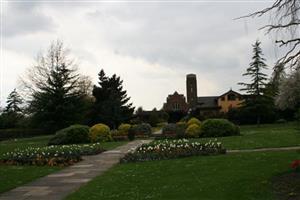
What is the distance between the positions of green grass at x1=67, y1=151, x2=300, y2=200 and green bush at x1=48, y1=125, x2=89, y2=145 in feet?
67.4

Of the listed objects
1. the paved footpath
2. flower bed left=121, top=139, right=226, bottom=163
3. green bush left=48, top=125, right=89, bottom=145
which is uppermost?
green bush left=48, top=125, right=89, bottom=145

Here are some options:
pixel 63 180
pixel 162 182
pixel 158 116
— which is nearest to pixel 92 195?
pixel 162 182

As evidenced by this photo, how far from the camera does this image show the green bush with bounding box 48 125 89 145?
37.6 m

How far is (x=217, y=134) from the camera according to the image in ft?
122

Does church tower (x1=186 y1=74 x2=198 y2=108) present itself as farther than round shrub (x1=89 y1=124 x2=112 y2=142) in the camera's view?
Yes

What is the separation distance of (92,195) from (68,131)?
27.3 metres

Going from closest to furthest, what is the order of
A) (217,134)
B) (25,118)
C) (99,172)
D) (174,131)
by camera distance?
(99,172)
(217,134)
(174,131)
(25,118)

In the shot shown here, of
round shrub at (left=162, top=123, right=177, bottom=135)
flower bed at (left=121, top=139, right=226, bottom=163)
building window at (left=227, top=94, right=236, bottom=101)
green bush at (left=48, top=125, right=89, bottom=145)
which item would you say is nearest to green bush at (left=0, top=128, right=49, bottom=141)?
green bush at (left=48, top=125, right=89, bottom=145)

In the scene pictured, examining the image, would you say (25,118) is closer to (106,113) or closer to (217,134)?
(106,113)

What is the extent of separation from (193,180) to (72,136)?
26333mm

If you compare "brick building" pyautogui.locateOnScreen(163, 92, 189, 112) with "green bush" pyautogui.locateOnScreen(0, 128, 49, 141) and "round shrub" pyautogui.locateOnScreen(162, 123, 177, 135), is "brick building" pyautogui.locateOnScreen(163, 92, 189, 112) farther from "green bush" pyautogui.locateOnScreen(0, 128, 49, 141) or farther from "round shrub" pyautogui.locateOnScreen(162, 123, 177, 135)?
"round shrub" pyautogui.locateOnScreen(162, 123, 177, 135)

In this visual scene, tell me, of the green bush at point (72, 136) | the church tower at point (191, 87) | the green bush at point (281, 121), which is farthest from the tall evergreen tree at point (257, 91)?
the church tower at point (191, 87)

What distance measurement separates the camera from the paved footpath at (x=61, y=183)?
11945 millimetres

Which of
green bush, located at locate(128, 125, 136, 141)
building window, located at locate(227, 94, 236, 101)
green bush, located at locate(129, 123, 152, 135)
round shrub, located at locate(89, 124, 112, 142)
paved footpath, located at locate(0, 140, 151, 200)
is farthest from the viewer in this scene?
building window, located at locate(227, 94, 236, 101)
